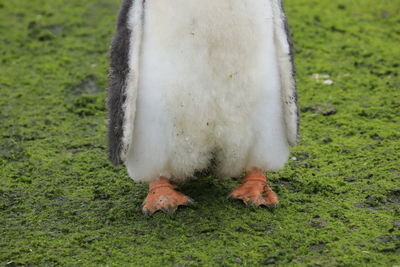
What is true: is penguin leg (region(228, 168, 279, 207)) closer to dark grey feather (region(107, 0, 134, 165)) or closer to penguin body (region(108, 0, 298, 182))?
penguin body (region(108, 0, 298, 182))

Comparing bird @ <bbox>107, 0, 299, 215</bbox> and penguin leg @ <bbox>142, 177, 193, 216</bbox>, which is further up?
bird @ <bbox>107, 0, 299, 215</bbox>

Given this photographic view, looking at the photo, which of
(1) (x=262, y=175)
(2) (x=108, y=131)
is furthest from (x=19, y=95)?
(1) (x=262, y=175)

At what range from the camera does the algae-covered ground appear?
3.18 m

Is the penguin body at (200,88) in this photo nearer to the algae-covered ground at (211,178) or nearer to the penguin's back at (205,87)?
the penguin's back at (205,87)

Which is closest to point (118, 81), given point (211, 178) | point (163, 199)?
point (163, 199)

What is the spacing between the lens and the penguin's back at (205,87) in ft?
10.7

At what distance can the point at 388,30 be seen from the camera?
252 inches

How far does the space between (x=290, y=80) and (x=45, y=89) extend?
283 centimetres

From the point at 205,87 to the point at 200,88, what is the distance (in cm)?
3

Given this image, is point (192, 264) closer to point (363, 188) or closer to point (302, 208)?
point (302, 208)

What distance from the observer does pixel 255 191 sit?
3631 mm

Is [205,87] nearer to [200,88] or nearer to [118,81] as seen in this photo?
[200,88]

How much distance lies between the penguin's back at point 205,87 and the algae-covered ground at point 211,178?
1.12ft

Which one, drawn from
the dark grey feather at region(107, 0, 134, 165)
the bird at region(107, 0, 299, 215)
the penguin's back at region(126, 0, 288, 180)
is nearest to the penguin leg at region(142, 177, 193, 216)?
the bird at region(107, 0, 299, 215)
